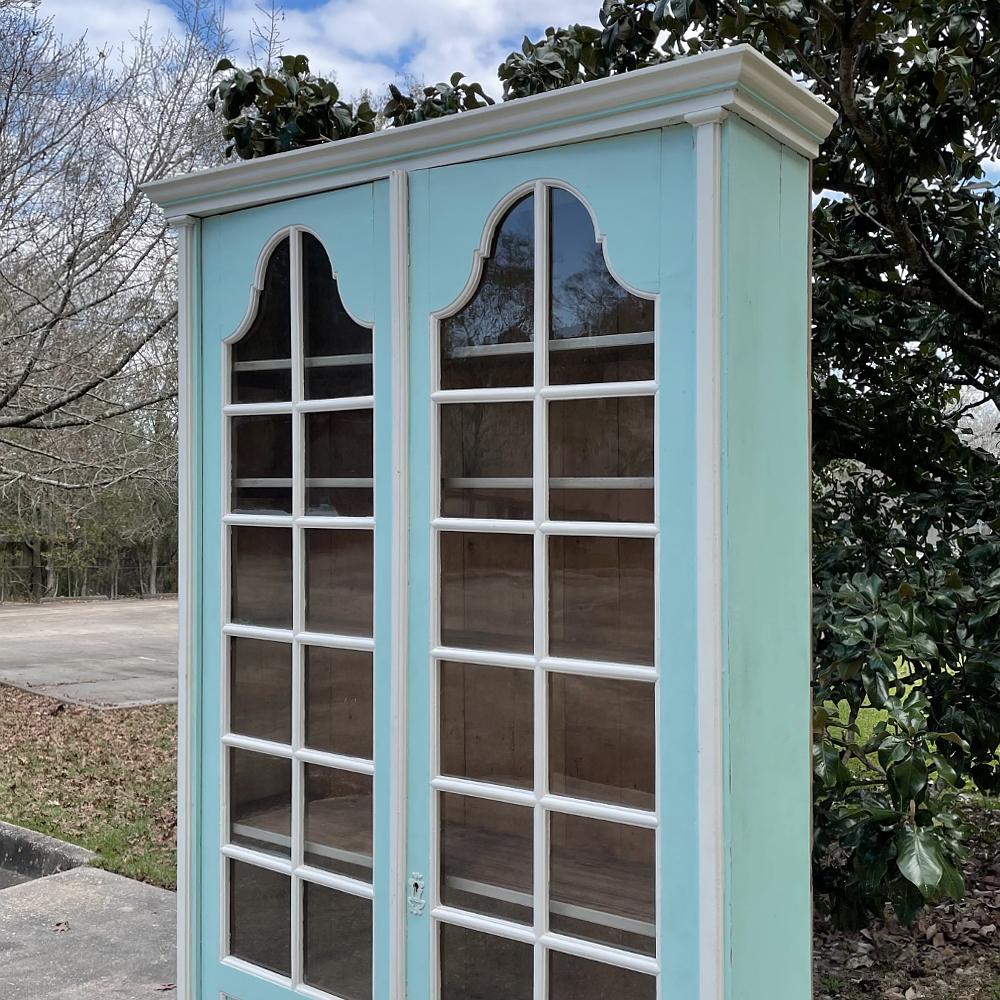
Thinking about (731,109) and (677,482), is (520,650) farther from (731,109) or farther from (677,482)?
(731,109)

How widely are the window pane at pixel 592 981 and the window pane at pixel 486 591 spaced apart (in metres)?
0.52

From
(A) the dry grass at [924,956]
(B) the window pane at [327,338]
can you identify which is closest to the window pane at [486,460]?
(B) the window pane at [327,338]

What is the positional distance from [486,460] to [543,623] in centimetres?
29

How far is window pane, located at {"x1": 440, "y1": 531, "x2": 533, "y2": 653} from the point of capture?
5.79ft

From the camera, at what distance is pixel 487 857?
1.80 m

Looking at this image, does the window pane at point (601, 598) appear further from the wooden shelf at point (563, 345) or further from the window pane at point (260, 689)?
the window pane at point (260, 689)

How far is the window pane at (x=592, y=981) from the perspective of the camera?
5.42 feet

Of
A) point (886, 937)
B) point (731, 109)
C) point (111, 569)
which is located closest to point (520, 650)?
point (731, 109)

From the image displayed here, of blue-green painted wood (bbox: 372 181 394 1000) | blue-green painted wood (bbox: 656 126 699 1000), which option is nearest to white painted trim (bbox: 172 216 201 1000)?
blue-green painted wood (bbox: 372 181 394 1000)

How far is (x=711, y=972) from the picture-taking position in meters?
1.57

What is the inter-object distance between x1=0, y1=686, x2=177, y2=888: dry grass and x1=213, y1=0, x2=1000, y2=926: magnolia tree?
2610 millimetres

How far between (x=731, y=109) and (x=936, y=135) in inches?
63.2

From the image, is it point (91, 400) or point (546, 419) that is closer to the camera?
point (546, 419)

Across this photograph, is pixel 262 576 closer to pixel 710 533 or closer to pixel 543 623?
pixel 543 623
